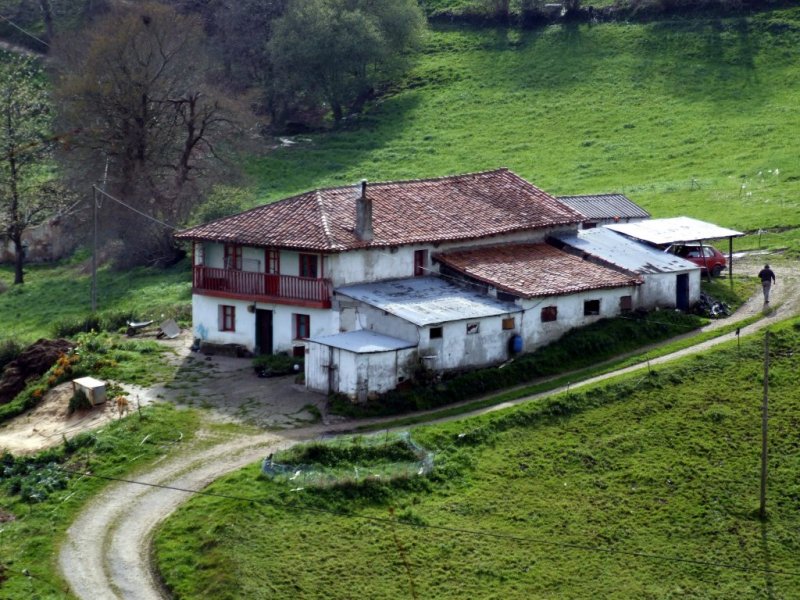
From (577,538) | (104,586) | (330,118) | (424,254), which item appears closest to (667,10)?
(330,118)

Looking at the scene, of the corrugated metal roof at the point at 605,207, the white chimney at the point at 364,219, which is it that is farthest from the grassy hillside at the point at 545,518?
the corrugated metal roof at the point at 605,207

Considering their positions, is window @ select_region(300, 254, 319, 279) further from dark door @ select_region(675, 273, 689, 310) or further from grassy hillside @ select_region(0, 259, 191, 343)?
dark door @ select_region(675, 273, 689, 310)

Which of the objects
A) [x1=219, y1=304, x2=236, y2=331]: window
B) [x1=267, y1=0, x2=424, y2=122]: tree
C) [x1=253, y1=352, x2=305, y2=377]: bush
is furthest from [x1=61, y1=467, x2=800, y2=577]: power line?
[x1=267, y1=0, x2=424, y2=122]: tree

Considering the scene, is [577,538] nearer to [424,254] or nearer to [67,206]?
[424,254]

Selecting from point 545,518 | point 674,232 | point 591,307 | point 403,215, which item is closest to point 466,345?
point 591,307

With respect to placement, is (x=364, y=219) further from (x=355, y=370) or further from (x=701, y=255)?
(x=701, y=255)
